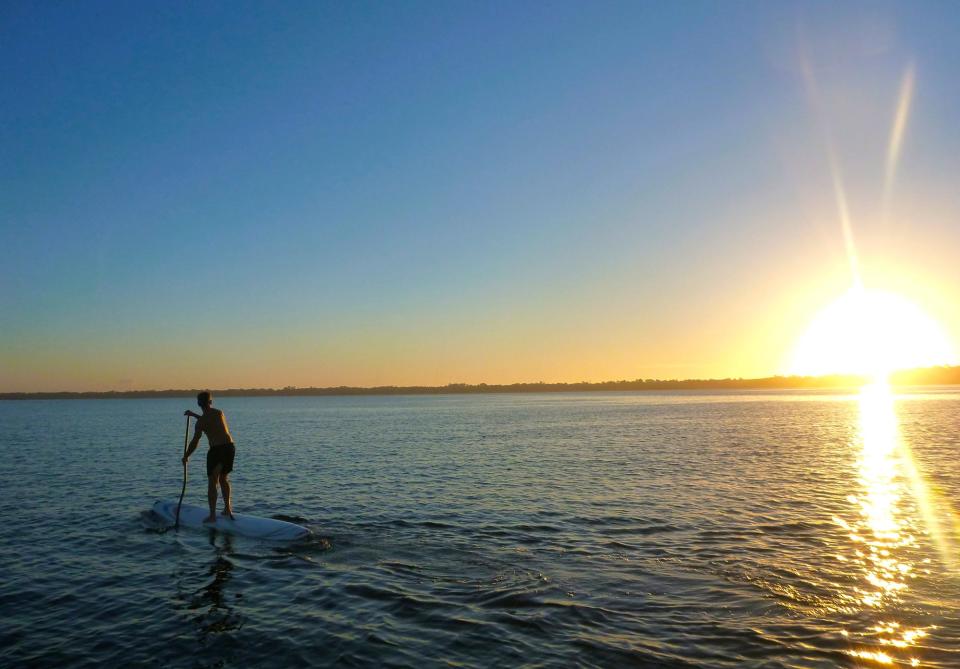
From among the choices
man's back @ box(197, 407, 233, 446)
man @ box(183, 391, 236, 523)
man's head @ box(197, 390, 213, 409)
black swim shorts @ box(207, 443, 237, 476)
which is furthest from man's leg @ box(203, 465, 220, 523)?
man's head @ box(197, 390, 213, 409)

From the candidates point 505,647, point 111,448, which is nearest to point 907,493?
point 505,647

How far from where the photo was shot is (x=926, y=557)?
14148mm

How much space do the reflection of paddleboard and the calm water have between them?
1.93 ft

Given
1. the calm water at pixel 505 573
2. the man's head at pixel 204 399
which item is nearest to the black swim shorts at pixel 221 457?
the man's head at pixel 204 399

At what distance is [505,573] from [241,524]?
348 inches

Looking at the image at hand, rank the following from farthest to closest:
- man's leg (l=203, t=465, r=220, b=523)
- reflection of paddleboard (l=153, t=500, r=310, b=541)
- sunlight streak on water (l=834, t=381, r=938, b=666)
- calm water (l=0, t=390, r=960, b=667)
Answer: man's leg (l=203, t=465, r=220, b=523)
reflection of paddleboard (l=153, t=500, r=310, b=541)
calm water (l=0, t=390, r=960, b=667)
sunlight streak on water (l=834, t=381, r=938, b=666)

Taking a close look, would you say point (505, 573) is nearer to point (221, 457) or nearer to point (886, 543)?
point (221, 457)

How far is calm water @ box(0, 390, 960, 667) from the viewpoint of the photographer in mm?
9539

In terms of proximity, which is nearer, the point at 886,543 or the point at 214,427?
the point at 886,543

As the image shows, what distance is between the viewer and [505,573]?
13258mm

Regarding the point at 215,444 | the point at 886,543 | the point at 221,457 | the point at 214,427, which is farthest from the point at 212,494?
the point at 886,543

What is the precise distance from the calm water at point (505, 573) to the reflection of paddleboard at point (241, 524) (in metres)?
0.59

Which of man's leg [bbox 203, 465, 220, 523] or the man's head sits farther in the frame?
man's leg [bbox 203, 465, 220, 523]

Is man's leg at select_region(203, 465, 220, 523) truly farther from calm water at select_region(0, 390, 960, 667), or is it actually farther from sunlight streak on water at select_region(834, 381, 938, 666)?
sunlight streak on water at select_region(834, 381, 938, 666)
